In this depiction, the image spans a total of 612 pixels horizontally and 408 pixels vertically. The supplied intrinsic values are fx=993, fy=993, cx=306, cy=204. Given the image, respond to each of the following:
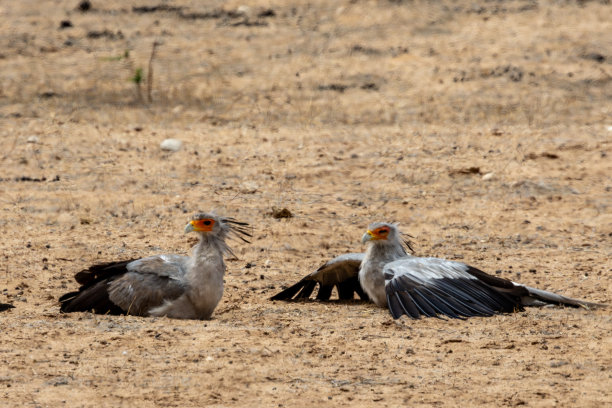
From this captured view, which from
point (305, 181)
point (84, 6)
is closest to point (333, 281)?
point (305, 181)

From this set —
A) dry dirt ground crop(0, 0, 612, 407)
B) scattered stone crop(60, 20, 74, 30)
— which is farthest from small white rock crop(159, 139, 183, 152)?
scattered stone crop(60, 20, 74, 30)

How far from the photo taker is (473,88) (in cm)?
1491


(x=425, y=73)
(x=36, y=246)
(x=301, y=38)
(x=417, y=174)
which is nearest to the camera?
(x=36, y=246)

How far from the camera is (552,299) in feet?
24.7

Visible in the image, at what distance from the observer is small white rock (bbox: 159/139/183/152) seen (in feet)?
40.8

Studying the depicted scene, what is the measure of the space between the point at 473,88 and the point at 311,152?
12.1ft

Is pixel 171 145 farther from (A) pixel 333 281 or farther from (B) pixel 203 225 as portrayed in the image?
(B) pixel 203 225

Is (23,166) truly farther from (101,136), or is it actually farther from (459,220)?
(459,220)

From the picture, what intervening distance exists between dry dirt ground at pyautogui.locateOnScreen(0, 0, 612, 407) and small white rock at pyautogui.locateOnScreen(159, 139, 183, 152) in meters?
0.13

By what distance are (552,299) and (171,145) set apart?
625 cm

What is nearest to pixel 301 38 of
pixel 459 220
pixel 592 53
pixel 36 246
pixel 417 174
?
pixel 592 53

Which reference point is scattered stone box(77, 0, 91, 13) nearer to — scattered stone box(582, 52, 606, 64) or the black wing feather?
scattered stone box(582, 52, 606, 64)

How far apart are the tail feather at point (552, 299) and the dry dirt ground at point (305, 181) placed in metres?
0.17

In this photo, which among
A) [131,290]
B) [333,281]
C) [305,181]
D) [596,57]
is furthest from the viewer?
[596,57]
